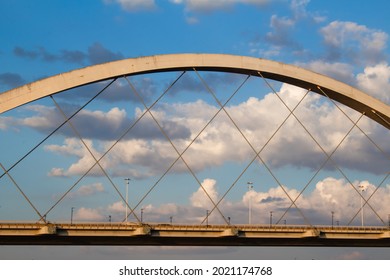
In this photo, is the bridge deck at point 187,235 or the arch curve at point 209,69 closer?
the arch curve at point 209,69

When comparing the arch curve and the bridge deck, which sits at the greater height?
the arch curve

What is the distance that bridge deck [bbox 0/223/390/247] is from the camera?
200 ft

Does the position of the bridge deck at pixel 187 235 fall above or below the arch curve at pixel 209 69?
below

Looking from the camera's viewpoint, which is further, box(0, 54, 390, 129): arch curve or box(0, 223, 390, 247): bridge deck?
box(0, 223, 390, 247): bridge deck

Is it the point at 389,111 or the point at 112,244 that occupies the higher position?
the point at 389,111

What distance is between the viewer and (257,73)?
65.9 meters

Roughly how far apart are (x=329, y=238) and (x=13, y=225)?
24.9 metres

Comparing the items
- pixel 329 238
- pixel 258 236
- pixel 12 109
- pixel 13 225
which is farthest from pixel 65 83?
pixel 329 238

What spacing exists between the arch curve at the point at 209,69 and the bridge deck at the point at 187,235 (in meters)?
8.76

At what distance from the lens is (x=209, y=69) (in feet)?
213

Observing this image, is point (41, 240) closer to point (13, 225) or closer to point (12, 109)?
point (13, 225)

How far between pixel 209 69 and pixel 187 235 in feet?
39.5

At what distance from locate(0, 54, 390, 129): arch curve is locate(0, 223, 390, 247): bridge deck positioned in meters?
8.76

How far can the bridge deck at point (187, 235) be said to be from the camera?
61.1 metres
